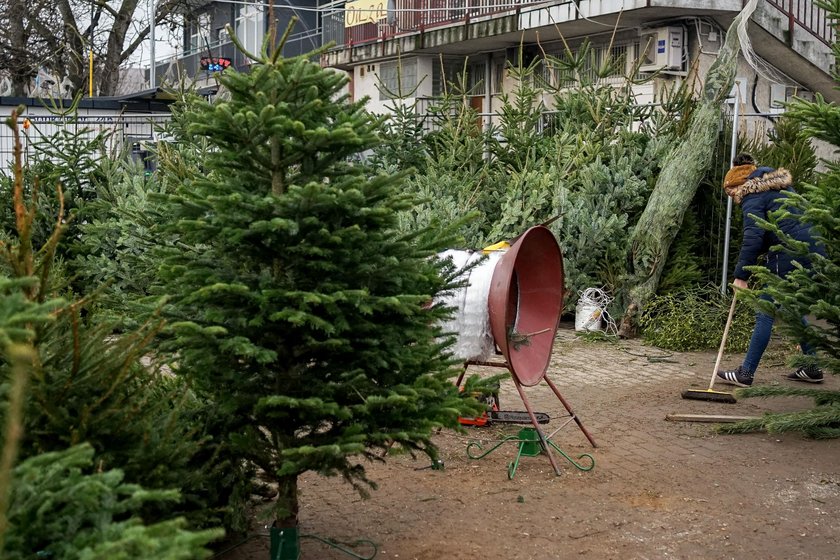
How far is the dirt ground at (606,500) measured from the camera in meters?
4.93

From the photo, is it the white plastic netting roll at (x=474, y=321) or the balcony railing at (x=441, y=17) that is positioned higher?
the balcony railing at (x=441, y=17)

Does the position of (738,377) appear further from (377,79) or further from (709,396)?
(377,79)

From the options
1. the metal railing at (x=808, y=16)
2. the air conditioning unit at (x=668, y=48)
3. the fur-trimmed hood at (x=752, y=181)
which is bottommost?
the fur-trimmed hood at (x=752, y=181)

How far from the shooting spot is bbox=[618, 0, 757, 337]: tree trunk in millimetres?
11328

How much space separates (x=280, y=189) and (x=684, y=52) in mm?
13727

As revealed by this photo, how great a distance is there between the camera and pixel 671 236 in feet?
37.5

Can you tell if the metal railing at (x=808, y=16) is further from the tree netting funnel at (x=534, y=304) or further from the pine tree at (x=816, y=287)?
the tree netting funnel at (x=534, y=304)

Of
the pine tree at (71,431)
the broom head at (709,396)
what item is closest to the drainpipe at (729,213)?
the broom head at (709,396)

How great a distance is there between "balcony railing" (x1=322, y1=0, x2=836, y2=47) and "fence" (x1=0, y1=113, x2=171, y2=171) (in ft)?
11.5

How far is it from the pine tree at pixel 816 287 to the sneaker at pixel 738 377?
158 cm

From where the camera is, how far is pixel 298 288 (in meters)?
4.09

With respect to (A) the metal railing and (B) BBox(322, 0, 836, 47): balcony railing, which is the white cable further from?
(A) the metal railing

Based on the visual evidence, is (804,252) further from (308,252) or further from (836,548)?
(308,252)

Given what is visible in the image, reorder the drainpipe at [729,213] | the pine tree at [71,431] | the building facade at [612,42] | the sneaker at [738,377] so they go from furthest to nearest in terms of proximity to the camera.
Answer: the building facade at [612,42]
the drainpipe at [729,213]
the sneaker at [738,377]
the pine tree at [71,431]
